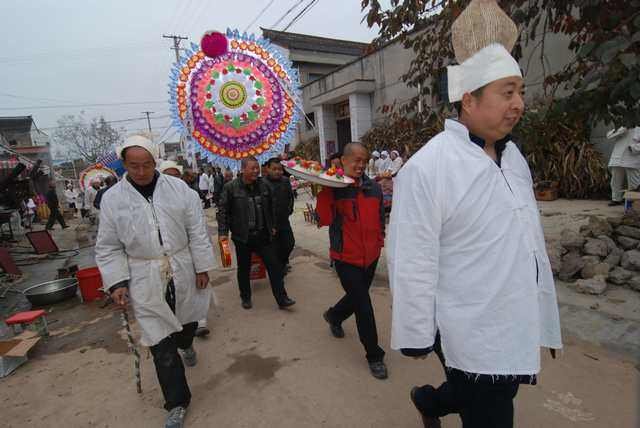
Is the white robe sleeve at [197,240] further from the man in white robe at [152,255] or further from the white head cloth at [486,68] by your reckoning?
the white head cloth at [486,68]

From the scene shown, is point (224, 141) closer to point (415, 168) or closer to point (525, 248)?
point (415, 168)

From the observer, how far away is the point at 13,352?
11.0 ft

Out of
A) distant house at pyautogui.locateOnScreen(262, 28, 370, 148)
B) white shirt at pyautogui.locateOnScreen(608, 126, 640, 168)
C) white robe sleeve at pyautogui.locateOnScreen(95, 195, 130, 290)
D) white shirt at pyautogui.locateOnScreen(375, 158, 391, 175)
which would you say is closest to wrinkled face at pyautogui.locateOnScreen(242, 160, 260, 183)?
white robe sleeve at pyautogui.locateOnScreen(95, 195, 130, 290)

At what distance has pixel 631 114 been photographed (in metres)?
2.77

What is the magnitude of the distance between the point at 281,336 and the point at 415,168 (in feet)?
8.38

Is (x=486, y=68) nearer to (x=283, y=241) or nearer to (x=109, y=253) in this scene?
(x=109, y=253)

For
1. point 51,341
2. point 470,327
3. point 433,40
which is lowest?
point 51,341

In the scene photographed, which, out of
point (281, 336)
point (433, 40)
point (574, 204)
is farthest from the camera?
point (574, 204)

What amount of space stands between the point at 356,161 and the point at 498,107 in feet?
4.59

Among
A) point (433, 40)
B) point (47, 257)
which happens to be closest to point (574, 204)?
point (433, 40)

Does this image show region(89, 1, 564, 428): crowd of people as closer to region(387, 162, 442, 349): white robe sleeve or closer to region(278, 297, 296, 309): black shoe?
region(387, 162, 442, 349): white robe sleeve

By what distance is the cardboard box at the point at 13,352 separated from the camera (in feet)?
10.7

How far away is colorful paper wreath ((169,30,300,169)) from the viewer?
3.73 metres

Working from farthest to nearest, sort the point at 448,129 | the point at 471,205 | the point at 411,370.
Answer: the point at 411,370, the point at 448,129, the point at 471,205
